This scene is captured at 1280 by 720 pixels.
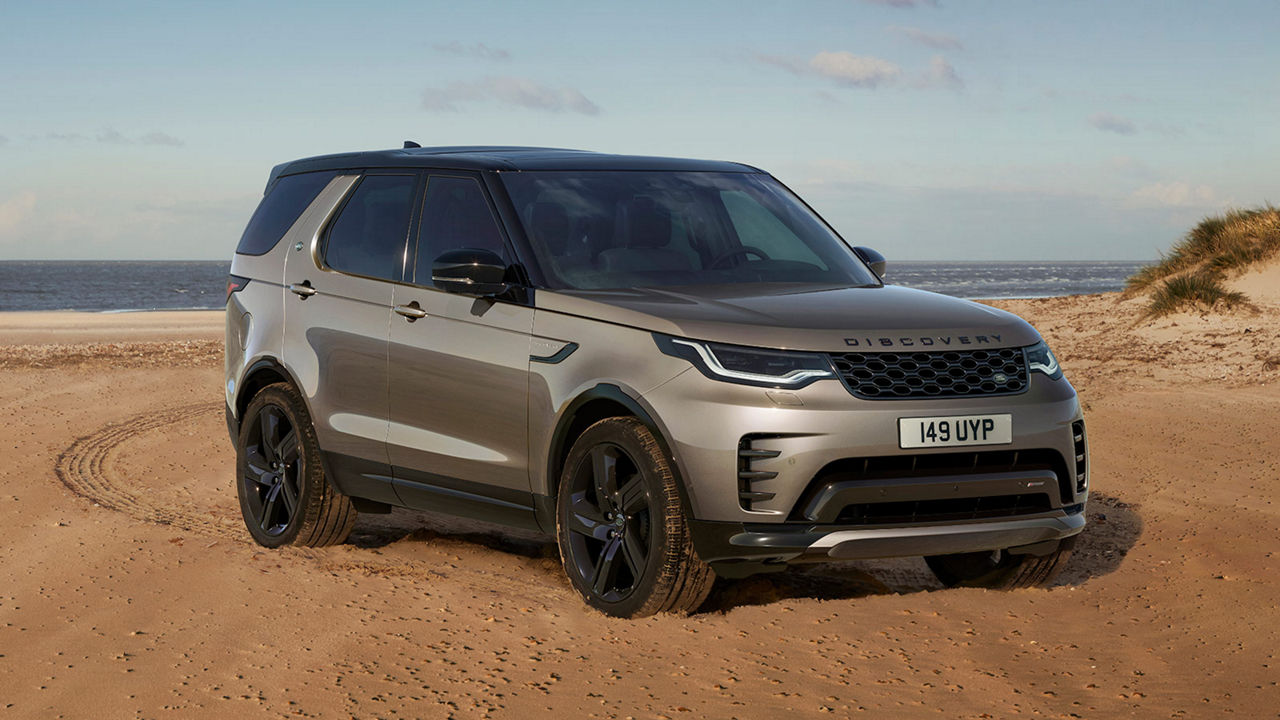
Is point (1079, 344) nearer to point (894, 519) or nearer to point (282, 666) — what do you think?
point (894, 519)

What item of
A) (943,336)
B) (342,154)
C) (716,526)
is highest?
(342,154)

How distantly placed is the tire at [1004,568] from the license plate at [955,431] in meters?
0.82

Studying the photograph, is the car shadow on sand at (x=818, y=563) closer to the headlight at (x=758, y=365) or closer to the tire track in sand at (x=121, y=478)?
the tire track in sand at (x=121, y=478)

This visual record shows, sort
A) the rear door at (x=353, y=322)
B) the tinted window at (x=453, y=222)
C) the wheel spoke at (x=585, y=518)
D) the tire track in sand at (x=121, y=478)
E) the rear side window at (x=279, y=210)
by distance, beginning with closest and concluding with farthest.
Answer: the wheel spoke at (x=585, y=518), the tinted window at (x=453, y=222), the rear door at (x=353, y=322), the rear side window at (x=279, y=210), the tire track in sand at (x=121, y=478)

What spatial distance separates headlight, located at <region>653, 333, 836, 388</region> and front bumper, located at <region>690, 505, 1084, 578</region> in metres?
0.54

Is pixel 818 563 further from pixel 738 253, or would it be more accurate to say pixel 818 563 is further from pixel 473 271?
pixel 473 271

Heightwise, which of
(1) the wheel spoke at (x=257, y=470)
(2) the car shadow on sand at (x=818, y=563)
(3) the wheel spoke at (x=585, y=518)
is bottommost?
(2) the car shadow on sand at (x=818, y=563)

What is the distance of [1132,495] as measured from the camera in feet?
28.9

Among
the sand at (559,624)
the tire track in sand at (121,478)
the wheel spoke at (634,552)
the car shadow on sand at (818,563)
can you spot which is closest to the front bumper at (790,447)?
the wheel spoke at (634,552)

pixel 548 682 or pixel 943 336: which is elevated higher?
pixel 943 336

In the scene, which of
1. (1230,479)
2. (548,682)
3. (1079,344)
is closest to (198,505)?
(548,682)

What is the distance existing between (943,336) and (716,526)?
44.7 inches

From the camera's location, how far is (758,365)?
5.21m

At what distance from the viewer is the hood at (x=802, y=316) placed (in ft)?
17.3
